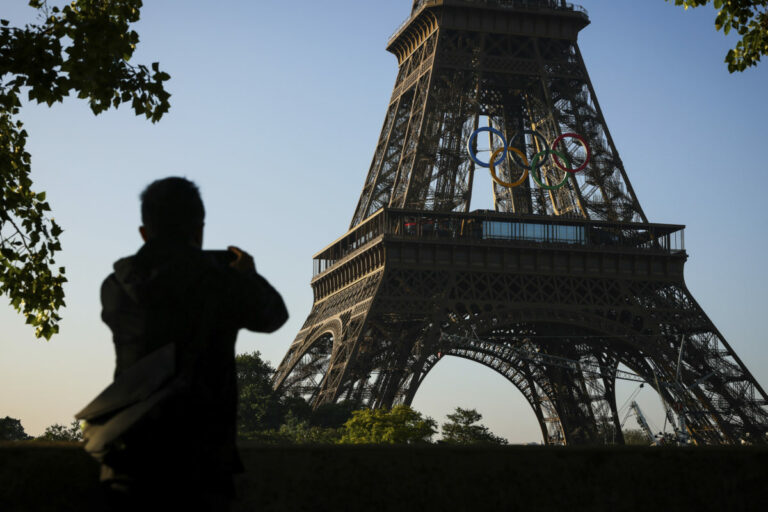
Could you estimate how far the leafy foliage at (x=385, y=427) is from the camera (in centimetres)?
4397

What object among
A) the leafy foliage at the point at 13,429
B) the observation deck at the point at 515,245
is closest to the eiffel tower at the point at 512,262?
the observation deck at the point at 515,245

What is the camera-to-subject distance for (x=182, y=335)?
176 inches

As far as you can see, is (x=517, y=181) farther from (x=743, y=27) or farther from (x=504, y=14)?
(x=743, y=27)

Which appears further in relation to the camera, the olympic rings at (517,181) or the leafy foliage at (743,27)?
the olympic rings at (517,181)

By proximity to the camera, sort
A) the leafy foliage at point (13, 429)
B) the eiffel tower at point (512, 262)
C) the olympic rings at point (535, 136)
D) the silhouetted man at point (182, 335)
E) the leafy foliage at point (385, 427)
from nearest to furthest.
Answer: the silhouetted man at point (182, 335) → the leafy foliage at point (385, 427) → the eiffel tower at point (512, 262) → the olympic rings at point (535, 136) → the leafy foliage at point (13, 429)

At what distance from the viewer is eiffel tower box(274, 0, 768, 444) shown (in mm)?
49094

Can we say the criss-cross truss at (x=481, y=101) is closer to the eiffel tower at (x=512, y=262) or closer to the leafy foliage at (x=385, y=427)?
the eiffel tower at (x=512, y=262)

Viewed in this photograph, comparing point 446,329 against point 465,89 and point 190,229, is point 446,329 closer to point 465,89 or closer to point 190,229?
point 465,89

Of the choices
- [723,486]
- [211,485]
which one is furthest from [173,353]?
[723,486]

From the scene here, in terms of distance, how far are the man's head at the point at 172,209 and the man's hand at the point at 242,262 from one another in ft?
0.79

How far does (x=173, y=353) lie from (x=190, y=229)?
0.71 m

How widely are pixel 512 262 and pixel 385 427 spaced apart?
11.8 m

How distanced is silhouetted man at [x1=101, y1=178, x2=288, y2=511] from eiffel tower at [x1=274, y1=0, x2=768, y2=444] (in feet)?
138

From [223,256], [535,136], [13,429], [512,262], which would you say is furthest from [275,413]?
[223,256]
